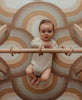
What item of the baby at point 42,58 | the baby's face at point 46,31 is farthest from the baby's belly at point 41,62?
the baby's face at point 46,31

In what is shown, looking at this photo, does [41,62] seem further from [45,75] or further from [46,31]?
[46,31]

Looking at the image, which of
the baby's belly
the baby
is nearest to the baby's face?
the baby

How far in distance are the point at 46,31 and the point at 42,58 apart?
0.55 ft

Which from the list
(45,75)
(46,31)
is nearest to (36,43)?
(46,31)

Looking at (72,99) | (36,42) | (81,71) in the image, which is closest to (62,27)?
(36,42)

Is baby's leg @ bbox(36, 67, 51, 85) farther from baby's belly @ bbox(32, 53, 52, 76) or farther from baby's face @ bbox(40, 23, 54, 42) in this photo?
baby's face @ bbox(40, 23, 54, 42)

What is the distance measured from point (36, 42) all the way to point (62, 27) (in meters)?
0.20

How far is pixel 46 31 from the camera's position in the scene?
1004mm

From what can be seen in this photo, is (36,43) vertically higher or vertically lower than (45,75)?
higher

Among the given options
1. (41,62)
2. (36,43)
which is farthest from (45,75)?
(36,43)

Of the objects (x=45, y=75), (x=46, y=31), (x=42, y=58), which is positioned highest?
(x=46, y=31)

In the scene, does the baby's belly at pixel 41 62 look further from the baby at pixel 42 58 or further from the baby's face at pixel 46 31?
the baby's face at pixel 46 31

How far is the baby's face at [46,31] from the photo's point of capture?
99 centimetres

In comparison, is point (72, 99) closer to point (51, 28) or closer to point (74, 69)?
point (74, 69)
